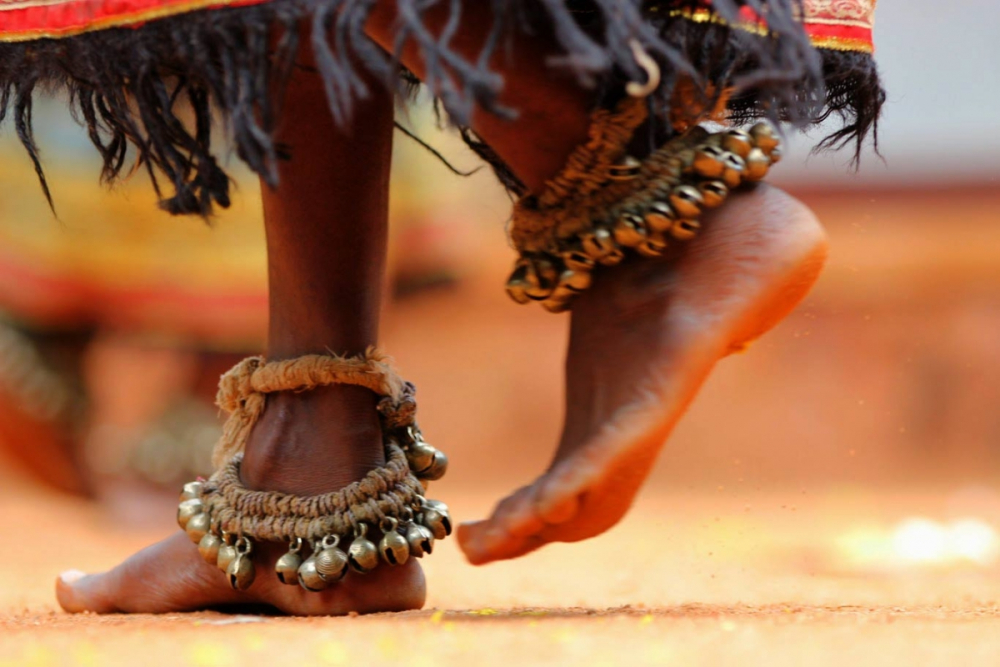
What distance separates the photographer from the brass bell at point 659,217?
0.62 m

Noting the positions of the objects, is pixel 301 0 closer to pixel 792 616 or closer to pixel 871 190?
pixel 792 616

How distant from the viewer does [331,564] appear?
778mm

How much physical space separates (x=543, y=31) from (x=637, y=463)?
0.23 metres

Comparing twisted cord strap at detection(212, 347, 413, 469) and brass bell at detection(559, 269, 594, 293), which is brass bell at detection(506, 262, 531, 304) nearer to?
A: brass bell at detection(559, 269, 594, 293)

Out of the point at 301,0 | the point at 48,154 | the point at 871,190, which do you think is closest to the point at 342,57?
the point at 301,0

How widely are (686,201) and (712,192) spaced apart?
2 centimetres

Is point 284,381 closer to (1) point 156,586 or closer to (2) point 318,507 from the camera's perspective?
(2) point 318,507

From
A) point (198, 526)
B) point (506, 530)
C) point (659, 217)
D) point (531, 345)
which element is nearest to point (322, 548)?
point (198, 526)

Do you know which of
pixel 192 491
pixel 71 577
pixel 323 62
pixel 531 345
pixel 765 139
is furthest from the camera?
pixel 531 345

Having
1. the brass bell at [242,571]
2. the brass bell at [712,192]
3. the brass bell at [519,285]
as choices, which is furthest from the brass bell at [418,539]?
the brass bell at [712,192]

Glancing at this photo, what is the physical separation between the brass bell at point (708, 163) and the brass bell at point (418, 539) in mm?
334

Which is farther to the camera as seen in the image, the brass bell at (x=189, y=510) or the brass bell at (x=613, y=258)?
the brass bell at (x=189, y=510)

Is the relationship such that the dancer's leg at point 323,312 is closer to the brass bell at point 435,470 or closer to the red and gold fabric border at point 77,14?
the brass bell at point 435,470

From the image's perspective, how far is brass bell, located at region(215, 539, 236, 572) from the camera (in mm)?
827
